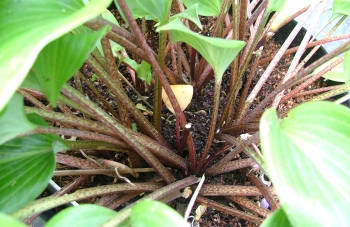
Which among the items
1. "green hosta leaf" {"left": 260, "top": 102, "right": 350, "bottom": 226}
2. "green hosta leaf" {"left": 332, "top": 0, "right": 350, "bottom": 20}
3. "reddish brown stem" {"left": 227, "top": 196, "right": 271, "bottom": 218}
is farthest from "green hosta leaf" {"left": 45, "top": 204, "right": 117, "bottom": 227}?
"green hosta leaf" {"left": 332, "top": 0, "right": 350, "bottom": 20}

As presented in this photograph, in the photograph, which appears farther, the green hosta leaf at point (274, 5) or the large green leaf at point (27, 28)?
the green hosta leaf at point (274, 5)

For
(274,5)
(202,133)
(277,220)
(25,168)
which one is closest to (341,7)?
(274,5)

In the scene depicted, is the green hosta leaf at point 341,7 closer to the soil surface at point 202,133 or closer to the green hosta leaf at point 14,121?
the soil surface at point 202,133

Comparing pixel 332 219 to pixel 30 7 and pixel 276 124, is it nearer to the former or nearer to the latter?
pixel 276 124

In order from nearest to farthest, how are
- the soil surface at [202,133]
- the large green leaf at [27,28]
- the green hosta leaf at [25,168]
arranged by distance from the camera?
the large green leaf at [27,28]
the green hosta leaf at [25,168]
the soil surface at [202,133]

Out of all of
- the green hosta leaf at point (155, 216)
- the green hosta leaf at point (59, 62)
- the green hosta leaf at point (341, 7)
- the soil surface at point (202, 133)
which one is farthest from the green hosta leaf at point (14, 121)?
the green hosta leaf at point (341, 7)

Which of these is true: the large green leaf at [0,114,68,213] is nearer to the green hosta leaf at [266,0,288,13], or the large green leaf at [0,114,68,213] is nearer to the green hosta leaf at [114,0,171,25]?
the green hosta leaf at [114,0,171,25]

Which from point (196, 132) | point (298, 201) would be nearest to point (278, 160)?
point (298, 201)
